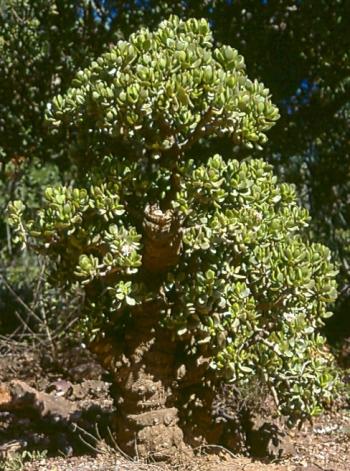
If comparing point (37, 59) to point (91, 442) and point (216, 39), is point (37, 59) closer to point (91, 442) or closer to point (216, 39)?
point (216, 39)

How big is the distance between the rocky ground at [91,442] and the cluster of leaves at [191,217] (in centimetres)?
49

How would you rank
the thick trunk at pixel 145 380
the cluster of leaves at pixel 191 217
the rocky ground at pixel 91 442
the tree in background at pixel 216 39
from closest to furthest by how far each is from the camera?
the cluster of leaves at pixel 191 217, the thick trunk at pixel 145 380, the rocky ground at pixel 91 442, the tree in background at pixel 216 39

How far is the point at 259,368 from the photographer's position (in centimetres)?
436

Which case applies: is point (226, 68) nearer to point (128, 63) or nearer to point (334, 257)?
point (128, 63)

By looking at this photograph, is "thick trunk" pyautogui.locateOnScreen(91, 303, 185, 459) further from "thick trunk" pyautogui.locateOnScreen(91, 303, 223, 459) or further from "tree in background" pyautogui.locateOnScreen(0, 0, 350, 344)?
"tree in background" pyautogui.locateOnScreen(0, 0, 350, 344)

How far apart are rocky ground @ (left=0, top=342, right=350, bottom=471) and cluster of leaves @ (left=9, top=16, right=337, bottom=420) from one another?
49 cm

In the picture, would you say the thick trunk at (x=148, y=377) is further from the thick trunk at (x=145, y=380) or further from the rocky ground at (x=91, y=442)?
the rocky ground at (x=91, y=442)

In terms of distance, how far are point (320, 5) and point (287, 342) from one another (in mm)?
2830

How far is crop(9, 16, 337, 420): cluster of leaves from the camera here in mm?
3943

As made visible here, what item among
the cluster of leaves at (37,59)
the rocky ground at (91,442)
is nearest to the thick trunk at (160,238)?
the rocky ground at (91,442)

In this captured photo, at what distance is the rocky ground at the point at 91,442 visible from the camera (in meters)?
4.54

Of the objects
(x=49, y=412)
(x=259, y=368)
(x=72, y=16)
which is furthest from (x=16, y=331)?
(x=259, y=368)

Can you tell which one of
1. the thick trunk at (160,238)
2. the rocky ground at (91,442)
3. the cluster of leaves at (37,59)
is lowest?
the rocky ground at (91,442)

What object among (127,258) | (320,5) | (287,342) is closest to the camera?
(127,258)
